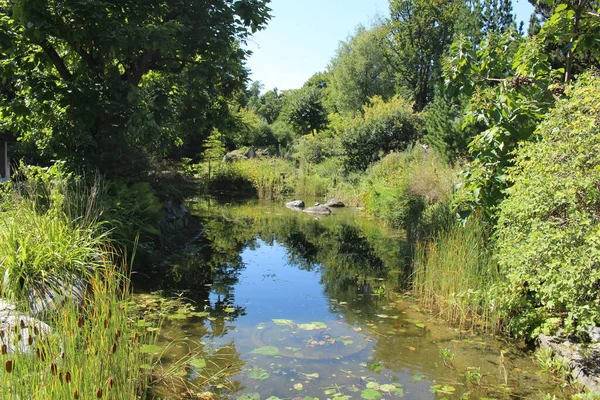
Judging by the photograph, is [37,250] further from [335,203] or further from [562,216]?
[335,203]

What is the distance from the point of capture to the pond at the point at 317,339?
3.54 metres

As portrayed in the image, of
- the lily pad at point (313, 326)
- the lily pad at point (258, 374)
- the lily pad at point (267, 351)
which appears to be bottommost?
the lily pad at point (258, 374)

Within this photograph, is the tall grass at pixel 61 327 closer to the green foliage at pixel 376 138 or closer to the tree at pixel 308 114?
the green foliage at pixel 376 138

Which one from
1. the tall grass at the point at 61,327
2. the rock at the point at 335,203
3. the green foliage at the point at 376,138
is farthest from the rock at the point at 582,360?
the green foliage at the point at 376,138

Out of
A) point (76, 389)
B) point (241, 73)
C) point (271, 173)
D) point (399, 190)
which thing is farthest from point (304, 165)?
point (76, 389)

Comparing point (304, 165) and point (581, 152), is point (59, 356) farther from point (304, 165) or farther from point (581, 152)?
point (304, 165)

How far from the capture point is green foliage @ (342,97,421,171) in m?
18.7

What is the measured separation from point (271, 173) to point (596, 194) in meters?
17.5

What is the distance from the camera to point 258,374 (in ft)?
12.2

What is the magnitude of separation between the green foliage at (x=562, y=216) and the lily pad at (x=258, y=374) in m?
2.24

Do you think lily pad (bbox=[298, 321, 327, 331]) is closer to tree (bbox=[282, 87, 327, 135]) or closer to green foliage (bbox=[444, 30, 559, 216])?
green foliage (bbox=[444, 30, 559, 216])

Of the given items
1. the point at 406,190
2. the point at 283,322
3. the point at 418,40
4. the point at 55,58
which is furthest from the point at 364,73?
the point at 283,322

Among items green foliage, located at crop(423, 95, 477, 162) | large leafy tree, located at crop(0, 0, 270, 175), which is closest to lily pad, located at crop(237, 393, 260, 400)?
large leafy tree, located at crop(0, 0, 270, 175)

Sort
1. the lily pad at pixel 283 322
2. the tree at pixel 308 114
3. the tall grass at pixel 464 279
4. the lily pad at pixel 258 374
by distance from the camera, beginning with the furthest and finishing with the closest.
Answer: the tree at pixel 308 114 → the lily pad at pixel 283 322 → the tall grass at pixel 464 279 → the lily pad at pixel 258 374
